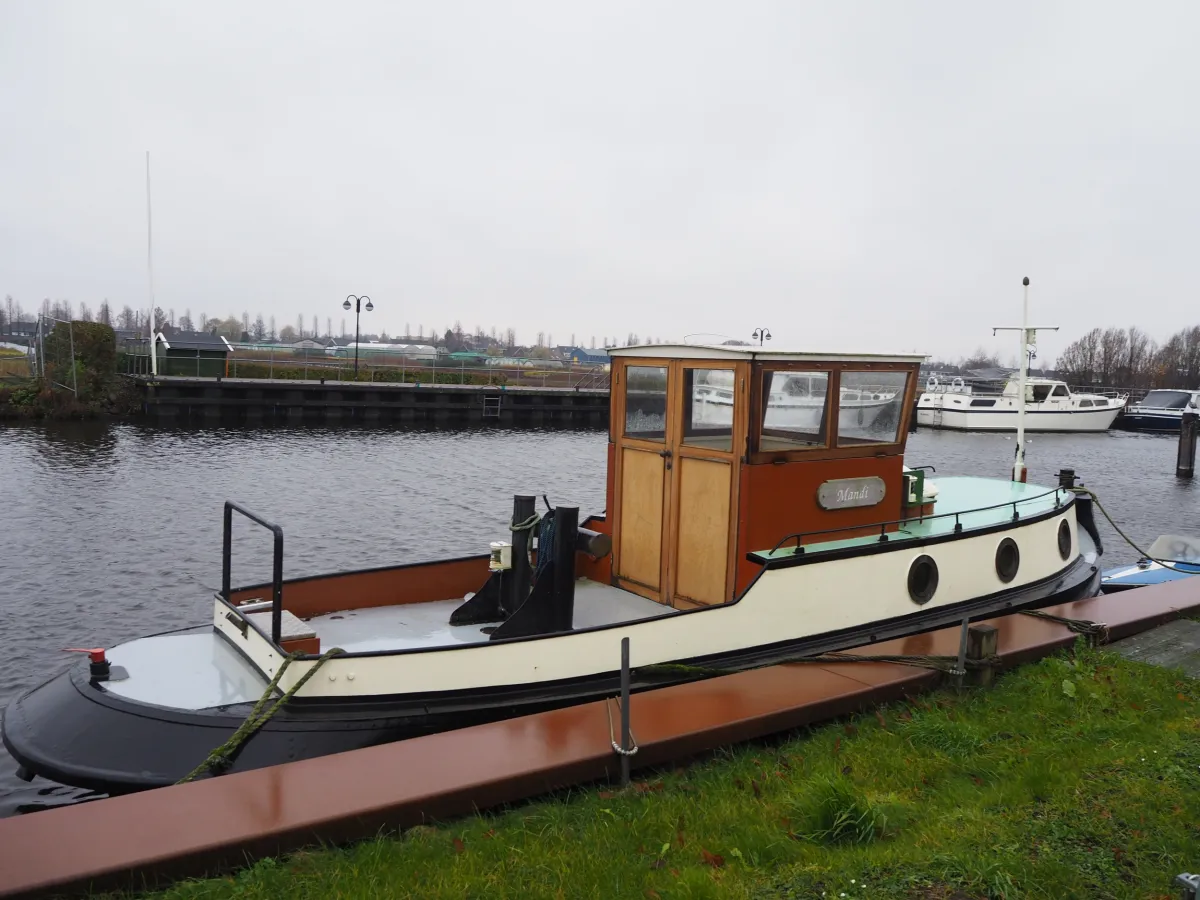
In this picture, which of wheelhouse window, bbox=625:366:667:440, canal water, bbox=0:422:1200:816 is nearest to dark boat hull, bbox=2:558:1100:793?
canal water, bbox=0:422:1200:816

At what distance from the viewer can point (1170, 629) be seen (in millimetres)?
8664

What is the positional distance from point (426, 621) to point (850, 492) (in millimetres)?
3940

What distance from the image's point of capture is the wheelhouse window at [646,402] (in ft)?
27.0

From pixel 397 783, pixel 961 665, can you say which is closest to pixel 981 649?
pixel 961 665

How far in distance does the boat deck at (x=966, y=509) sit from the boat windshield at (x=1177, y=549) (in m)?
3.62

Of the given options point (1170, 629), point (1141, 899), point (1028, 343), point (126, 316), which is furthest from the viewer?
point (126, 316)

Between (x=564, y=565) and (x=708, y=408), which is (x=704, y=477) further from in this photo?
(x=564, y=565)

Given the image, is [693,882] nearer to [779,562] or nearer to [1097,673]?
[779,562]

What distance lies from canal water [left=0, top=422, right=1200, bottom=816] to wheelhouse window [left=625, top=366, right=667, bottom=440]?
5753 mm

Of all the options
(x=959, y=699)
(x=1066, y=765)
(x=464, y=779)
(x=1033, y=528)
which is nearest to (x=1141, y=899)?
(x=1066, y=765)

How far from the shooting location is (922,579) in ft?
28.5

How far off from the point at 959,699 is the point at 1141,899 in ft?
9.27

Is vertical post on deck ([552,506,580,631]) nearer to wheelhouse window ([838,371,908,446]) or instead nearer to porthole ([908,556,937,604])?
wheelhouse window ([838,371,908,446])

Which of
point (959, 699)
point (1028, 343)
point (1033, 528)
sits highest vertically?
point (1028, 343)
